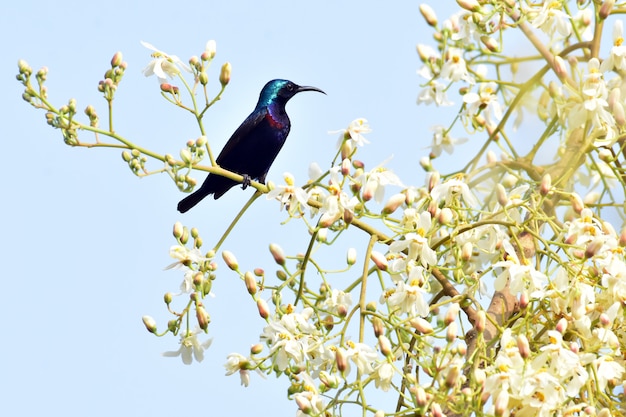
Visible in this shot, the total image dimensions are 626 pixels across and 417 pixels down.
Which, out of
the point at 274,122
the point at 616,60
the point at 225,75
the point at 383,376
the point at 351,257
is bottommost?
the point at 383,376

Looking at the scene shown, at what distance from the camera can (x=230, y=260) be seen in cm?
379

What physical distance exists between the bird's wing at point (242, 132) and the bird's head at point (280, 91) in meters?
0.10

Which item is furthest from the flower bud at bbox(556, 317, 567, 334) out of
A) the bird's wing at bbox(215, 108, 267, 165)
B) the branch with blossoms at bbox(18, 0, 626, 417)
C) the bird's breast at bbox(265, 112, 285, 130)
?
the bird's breast at bbox(265, 112, 285, 130)

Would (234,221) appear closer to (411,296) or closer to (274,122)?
(411,296)

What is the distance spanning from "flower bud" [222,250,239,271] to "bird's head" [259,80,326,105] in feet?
9.04

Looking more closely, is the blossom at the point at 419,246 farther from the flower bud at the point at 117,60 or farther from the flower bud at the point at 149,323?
the flower bud at the point at 117,60

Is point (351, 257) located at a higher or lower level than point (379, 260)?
higher

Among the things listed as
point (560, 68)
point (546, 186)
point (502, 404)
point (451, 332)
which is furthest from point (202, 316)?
point (560, 68)

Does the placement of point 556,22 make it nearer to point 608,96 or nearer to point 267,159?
point 608,96

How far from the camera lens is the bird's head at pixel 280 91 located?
21.3 ft

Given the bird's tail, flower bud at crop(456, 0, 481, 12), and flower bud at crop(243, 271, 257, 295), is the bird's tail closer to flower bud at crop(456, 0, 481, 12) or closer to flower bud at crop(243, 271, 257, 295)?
flower bud at crop(456, 0, 481, 12)

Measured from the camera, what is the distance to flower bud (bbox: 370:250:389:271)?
3.67 meters

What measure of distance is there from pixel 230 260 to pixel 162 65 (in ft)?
2.50

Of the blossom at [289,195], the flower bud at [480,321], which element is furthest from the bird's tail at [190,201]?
the flower bud at [480,321]
